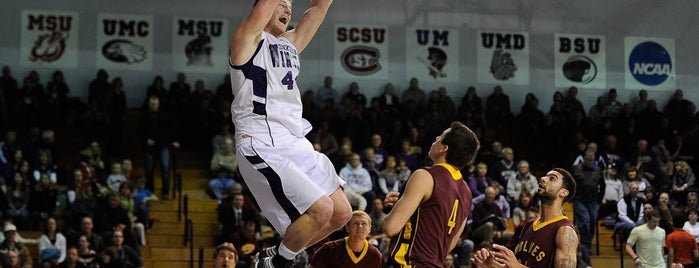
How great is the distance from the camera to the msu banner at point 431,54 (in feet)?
88.3

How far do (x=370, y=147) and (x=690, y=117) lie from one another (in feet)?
29.9

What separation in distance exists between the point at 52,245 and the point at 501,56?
1354 centimetres

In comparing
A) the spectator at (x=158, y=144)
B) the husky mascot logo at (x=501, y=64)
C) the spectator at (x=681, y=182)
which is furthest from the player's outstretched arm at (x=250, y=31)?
the husky mascot logo at (x=501, y=64)

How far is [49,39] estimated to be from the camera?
82.2 ft

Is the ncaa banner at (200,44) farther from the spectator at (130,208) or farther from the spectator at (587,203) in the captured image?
the spectator at (587,203)

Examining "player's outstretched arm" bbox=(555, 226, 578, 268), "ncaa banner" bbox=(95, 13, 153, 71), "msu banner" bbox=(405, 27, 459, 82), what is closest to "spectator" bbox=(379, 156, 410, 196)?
"msu banner" bbox=(405, 27, 459, 82)

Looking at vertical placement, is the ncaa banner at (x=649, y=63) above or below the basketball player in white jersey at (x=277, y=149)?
above

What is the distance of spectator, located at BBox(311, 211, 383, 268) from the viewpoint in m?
11.0

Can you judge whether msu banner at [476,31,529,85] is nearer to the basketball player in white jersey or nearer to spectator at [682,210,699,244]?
spectator at [682,210,699,244]

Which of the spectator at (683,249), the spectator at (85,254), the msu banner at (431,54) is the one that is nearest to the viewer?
the spectator at (85,254)

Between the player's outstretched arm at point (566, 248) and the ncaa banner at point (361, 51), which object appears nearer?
the player's outstretched arm at point (566, 248)

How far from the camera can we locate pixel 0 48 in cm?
2483

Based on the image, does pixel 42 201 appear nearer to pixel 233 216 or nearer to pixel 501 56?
pixel 233 216

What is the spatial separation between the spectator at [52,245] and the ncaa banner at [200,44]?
8872 mm
